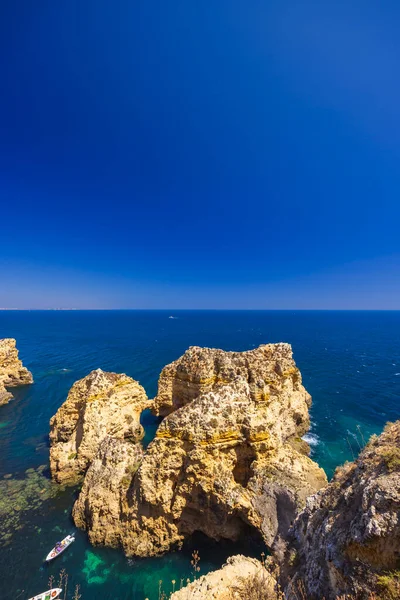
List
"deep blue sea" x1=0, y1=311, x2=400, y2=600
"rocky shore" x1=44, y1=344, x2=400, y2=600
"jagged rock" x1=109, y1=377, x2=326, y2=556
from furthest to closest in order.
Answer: "deep blue sea" x1=0, y1=311, x2=400, y2=600, "jagged rock" x1=109, y1=377, x2=326, y2=556, "rocky shore" x1=44, y1=344, x2=400, y2=600

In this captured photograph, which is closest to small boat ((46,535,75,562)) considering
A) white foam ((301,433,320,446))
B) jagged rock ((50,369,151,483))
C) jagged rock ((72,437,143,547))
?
jagged rock ((72,437,143,547))

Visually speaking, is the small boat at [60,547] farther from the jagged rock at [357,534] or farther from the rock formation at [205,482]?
the jagged rock at [357,534]

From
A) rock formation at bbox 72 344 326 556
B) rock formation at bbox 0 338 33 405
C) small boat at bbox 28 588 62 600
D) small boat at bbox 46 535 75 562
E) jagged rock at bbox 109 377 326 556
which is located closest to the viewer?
small boat at bbox 28 588 62 600

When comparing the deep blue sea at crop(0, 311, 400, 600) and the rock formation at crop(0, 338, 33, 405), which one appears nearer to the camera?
the deep blue sea at crop(0, 311, 400, 600)

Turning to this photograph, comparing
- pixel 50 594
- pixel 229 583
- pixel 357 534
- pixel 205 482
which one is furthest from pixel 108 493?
pixel 357 534

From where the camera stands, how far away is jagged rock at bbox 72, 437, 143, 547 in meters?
15.9

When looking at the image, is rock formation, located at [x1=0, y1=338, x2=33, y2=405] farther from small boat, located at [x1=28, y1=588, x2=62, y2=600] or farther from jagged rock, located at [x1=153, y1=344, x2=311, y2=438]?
small boat, located at [x1=28, y1=588, x2=62, y2=600]

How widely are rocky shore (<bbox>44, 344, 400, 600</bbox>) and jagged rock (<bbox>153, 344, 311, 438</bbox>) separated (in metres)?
0.16

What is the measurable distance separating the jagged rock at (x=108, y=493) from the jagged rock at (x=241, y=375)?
10.1 meters

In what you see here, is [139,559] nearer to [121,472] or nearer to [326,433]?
[121,472]

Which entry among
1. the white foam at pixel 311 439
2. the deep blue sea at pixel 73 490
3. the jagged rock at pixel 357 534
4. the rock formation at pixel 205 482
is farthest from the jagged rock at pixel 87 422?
the white foam at pixel 311 439

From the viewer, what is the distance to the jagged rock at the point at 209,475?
14398 mm

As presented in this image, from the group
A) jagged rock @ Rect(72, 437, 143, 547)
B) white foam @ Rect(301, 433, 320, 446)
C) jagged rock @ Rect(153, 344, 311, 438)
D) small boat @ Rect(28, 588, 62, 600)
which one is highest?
jagged rock @ Rect(153, 344, 311, 438)

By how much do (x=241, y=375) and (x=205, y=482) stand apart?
10.4 m
